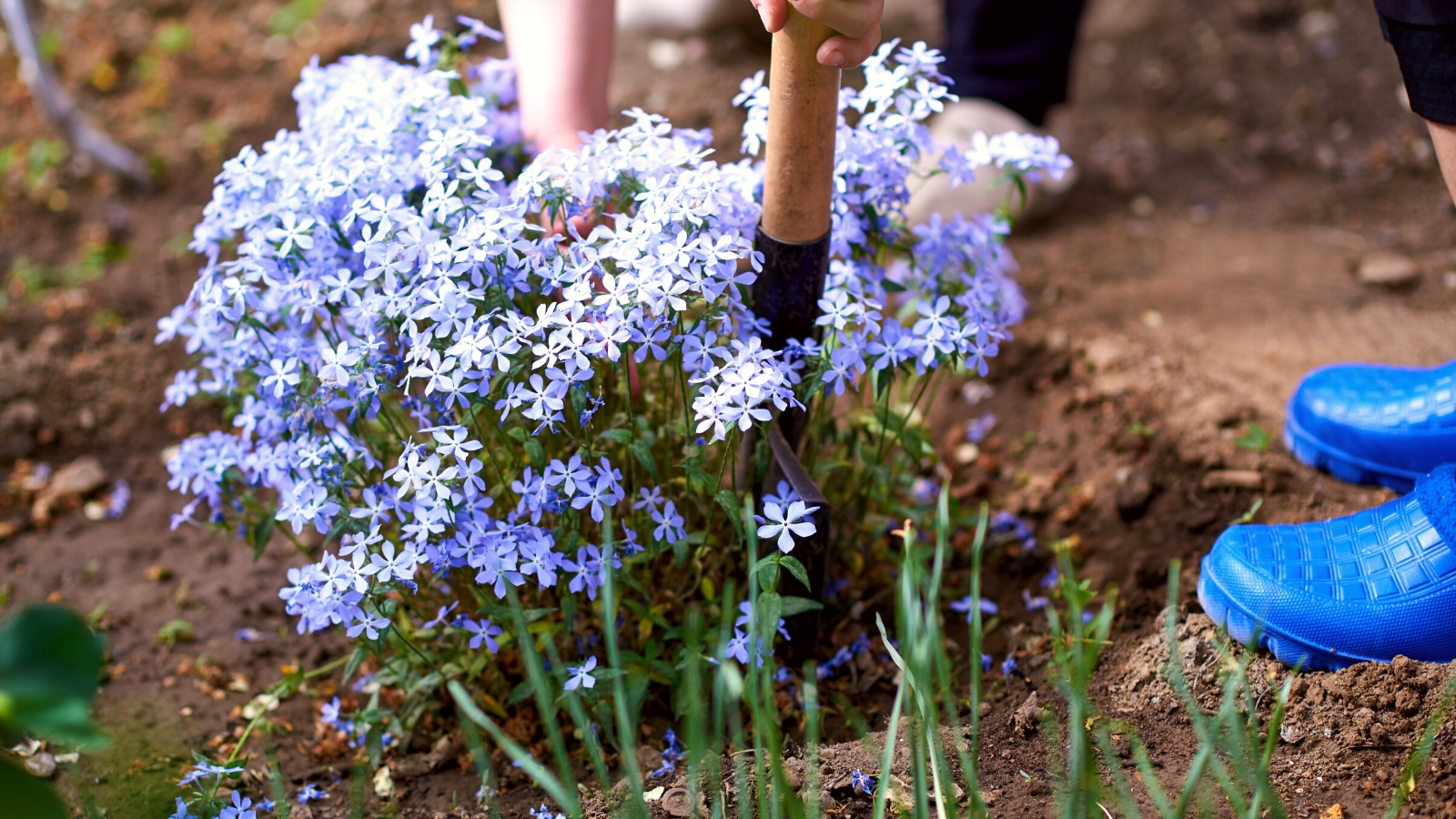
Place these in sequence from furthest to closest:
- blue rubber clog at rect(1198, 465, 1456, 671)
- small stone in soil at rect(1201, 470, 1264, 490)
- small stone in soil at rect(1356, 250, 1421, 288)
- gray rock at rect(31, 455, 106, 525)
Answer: small stone in soil at rect(1356, 250, 1421, 288) < gray rock at rect(31, 455, 106, 525) < small stone in soil at rect(1201, 470, 1264, 490) < blue rubber clog at rect(1198, 465, 1456, 671)

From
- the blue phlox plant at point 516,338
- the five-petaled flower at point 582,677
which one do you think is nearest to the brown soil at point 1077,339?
the five-petaled flower at point 582,677

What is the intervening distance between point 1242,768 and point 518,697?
927mm

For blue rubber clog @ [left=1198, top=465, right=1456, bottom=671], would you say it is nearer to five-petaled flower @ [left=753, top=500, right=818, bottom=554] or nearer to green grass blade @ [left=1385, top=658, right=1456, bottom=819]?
green grass blade @ [left=1385, top=658, right=1456, bottom=819]

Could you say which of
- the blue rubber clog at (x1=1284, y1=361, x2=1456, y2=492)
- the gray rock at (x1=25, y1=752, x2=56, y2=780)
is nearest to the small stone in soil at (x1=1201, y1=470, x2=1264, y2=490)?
the blue rubber clog at (x1=1284, y1=361, x2=1456, y2=492)

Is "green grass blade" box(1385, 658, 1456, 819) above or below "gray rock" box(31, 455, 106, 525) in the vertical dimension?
below

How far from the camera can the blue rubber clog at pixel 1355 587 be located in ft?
4.98

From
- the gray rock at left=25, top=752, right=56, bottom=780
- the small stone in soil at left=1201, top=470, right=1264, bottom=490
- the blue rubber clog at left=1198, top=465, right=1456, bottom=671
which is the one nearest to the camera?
the blue rubber clog at left=1198, top=465, right=1456, bottom=671

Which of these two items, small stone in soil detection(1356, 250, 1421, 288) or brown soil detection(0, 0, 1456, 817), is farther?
small stone in soil detection(1356, 250, 1421, 288)

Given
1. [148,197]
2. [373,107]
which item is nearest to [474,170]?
[373,107]

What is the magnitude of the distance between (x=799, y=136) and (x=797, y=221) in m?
0.12

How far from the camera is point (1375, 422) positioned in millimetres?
1888

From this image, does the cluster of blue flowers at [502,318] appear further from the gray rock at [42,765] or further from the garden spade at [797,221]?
the gray rock at [42,765]

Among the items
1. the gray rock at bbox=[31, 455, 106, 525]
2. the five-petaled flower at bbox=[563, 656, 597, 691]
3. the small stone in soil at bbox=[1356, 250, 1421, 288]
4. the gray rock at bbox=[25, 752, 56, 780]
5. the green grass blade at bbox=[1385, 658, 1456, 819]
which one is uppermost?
the gray rock at bbox=[31, 455, 106, 525]

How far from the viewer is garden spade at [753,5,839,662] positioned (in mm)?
1435
